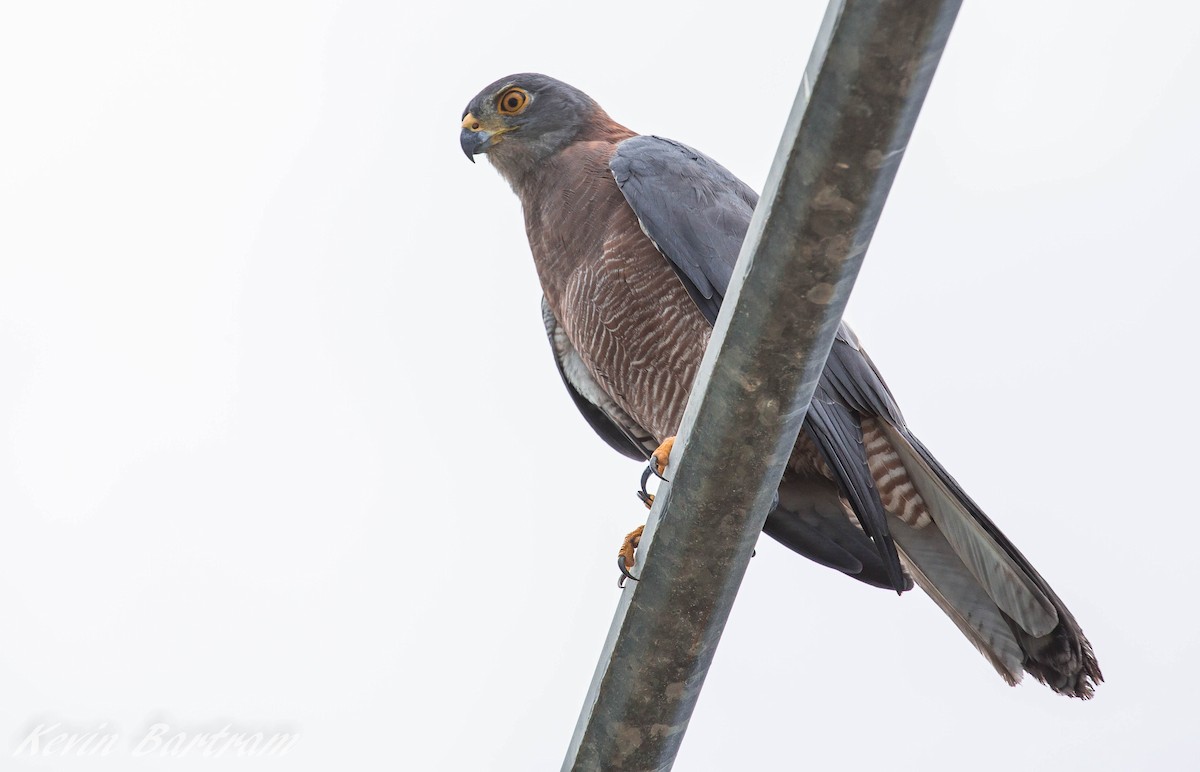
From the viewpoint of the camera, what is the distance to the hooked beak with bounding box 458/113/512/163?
5828 millimetres

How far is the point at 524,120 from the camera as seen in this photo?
5.81 metres

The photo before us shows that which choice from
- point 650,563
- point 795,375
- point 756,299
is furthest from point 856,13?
point 650,563

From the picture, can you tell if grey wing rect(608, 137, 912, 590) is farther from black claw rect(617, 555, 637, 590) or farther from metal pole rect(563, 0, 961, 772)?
metal pole rect(563, 0, 961, 772)

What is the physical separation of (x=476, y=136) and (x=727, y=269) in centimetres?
197

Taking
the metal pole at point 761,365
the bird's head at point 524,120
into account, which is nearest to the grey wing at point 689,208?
the bird's head at point 524,120

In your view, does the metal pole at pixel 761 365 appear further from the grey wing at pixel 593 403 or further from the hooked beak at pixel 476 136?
the hooked beak at pixel 476 136

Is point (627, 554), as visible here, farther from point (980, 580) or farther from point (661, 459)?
point (980, 580)

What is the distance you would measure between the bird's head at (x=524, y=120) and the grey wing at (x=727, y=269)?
672 millimetres

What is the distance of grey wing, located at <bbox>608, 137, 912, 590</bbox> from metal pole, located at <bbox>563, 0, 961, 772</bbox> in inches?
53.3

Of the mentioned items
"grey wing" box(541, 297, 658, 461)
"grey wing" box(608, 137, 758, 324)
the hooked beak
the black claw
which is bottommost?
the black claw

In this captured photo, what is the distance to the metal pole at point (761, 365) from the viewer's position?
2.02 metres

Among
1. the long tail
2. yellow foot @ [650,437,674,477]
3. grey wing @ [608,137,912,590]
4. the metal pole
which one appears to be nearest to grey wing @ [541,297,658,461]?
grey wing @ [608,137,912,590]

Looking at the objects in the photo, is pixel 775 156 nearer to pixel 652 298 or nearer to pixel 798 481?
pixel 652 298

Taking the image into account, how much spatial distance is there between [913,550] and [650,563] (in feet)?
6.49
